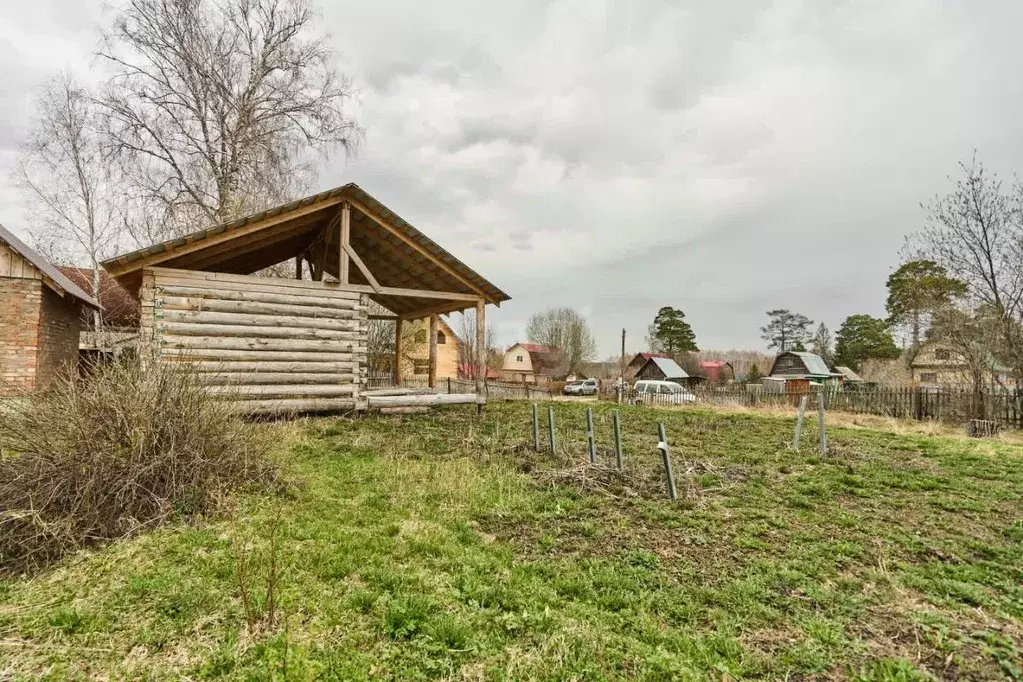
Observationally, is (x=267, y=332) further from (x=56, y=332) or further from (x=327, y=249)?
(x=56, y=332)

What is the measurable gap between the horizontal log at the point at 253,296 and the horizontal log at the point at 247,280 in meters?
0.19

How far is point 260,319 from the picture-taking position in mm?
11805

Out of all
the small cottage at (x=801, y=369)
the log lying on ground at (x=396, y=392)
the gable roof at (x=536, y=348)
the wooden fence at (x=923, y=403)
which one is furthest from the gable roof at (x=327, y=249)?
the gable roof at (x=536, y=348)

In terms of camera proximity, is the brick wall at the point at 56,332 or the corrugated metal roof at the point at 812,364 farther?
the corrugated metal roof at the point at 812,364

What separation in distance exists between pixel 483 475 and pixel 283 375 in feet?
22.7

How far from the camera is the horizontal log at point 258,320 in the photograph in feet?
36.2

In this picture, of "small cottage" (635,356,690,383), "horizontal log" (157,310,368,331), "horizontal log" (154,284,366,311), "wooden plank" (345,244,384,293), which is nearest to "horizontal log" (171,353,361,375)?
"horizontal log" (157,310,368,331)

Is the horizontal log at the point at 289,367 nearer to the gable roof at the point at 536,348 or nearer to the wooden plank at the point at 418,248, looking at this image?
the wooden plank at the point at 418,248

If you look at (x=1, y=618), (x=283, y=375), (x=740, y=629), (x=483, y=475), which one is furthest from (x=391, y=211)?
(x=740, y=629)

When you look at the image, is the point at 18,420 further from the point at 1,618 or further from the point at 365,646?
the point at 365,646

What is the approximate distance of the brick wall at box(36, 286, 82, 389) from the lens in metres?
13.2

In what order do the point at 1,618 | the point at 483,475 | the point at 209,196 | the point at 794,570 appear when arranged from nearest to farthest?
1. the point at 1,618
2. the point at 794,570
3. the point at 483,475
4. the point at 209,196

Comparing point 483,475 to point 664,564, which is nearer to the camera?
point 664,564

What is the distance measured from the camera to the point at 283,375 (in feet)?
39.4
